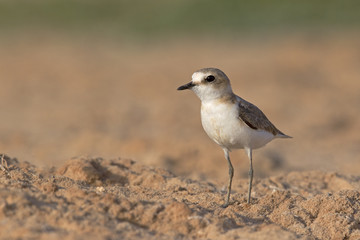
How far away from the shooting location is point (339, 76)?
58.5ft

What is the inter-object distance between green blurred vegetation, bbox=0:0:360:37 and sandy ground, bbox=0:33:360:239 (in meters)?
1.95

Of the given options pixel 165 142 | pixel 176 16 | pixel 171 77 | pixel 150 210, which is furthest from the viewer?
pixel 176 16

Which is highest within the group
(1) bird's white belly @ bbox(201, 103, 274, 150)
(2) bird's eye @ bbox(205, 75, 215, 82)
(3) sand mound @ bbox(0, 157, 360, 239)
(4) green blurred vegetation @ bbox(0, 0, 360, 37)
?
(4) green blurred vegetation @ bbox(0, 0, 360, 37)

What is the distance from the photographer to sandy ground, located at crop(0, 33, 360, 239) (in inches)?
181

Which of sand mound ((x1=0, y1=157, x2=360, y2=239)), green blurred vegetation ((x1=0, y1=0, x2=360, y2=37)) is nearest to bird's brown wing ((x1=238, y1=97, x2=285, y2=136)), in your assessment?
sand mound ((x1=0, y1=157, x2=360, y2=239))

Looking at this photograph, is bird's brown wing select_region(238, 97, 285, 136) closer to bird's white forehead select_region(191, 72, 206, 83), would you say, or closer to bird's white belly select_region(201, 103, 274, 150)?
bird's white belly select_region(201, 103, 274, 150)

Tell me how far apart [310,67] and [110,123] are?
8.17 m

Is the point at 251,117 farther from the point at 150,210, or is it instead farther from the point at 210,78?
the point at 150,210

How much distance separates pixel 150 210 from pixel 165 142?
6.12 meters

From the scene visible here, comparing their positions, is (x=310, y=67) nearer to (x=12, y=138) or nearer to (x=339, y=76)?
(x=339, y=76)

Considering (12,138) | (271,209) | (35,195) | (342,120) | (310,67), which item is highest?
(310,67)

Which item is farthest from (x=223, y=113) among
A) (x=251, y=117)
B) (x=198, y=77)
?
(x=198, y=77)

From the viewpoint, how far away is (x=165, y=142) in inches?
424

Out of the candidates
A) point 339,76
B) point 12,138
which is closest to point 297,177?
point 12,138
